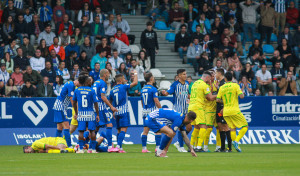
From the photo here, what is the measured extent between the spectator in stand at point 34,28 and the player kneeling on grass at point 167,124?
44.2 feet

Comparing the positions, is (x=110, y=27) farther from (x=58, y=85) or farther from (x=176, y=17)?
(x=58, y=85)

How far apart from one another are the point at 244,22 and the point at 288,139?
31.3ft

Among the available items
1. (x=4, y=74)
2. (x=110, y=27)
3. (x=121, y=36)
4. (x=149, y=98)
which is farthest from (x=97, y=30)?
(x=149, y=98)

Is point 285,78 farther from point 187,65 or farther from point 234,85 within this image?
point 234,85

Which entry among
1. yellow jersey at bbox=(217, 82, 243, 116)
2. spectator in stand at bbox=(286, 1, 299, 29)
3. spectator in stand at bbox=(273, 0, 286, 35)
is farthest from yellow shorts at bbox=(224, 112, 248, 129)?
spectator in stand at bbox=(286, 1, 299, 29)

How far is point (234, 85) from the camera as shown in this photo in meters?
17.0

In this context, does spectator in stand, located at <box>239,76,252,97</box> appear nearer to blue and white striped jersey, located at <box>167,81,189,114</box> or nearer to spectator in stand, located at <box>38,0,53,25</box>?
blue and white striped jersey, located at <box>167,81,189,114</box>

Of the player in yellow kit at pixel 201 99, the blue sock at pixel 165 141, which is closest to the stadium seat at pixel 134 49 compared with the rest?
the player in yellow kit at pixel 201 99

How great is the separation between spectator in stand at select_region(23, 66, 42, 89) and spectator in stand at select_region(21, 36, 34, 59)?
1.44m

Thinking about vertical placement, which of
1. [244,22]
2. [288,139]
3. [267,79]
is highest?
[244,22]

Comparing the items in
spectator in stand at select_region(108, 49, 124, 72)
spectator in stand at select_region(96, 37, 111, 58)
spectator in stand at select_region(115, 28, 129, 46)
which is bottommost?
spectator in stand at select_region(108, 49, 124, 72)

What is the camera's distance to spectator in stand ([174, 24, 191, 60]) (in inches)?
1129

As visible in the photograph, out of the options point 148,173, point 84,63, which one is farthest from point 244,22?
point 148,173

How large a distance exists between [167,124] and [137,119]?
8.96 metres
